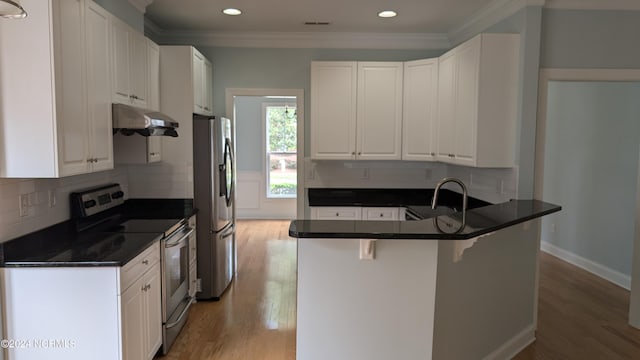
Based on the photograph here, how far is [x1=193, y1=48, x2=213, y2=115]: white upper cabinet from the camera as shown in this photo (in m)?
4.09

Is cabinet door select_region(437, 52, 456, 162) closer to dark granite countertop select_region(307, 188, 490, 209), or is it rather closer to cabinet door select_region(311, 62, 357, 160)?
dark granite countertop select_region(307, 188, 490, 209)

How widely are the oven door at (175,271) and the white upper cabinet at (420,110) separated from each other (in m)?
2.40

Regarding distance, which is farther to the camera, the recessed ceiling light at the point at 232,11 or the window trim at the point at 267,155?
the window trim at the point at 267,155

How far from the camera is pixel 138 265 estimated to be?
2496mm

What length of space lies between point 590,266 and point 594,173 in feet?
3.55

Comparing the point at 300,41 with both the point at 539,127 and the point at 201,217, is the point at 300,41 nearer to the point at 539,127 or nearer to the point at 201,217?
the point at 201,217

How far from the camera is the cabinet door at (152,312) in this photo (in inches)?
105

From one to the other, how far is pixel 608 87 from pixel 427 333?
412cm

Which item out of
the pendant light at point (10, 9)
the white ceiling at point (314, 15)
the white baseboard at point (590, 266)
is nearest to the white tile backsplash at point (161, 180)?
the white ceiling at point (314, 15)

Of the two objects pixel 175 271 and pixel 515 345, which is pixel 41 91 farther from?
pixel 515 345

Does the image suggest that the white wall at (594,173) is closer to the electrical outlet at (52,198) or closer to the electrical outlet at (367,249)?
the electrical outlet at (367,249)

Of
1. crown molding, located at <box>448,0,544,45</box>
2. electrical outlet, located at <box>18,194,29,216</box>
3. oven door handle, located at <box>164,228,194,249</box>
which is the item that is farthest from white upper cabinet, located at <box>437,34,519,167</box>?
electrical outlet, located at <box>18,194,29,216</box>

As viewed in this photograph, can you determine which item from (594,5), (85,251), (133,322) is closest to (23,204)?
(85,251)

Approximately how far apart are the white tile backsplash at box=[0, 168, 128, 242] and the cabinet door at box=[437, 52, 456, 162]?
10.1ft
